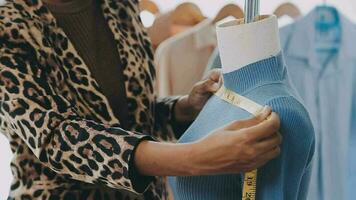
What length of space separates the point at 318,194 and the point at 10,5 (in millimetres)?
957

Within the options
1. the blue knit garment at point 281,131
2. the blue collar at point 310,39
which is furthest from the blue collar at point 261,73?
the blue collar at point 310,39

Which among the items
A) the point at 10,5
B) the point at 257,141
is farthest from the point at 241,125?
the point at 10,5

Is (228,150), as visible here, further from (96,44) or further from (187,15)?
(187,15)

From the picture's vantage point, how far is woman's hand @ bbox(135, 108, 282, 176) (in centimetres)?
76

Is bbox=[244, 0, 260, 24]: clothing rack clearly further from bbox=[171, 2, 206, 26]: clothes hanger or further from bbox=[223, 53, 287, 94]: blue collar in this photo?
bbox=[171, 2, 206, 26]: clothes hanger

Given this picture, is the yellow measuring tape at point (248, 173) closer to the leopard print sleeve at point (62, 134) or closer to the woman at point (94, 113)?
the woman at point (94, 113)

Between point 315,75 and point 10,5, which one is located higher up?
point 10,5

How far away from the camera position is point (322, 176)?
1.56 meters

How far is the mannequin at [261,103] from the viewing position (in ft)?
2.59

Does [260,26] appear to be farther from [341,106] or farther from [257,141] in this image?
[341,106]

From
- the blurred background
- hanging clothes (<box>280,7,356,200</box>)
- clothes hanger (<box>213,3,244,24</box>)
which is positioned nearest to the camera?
hanging clothes (<box>280,7,356,200</box>)

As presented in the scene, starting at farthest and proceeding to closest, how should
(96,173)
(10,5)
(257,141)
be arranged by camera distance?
1. (10,5)
2. (96,173)
3. (257,141)

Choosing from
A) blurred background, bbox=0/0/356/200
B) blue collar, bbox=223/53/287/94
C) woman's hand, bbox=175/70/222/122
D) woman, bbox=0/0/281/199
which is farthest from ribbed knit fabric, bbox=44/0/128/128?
blurred background, bbox=0/0/356/200

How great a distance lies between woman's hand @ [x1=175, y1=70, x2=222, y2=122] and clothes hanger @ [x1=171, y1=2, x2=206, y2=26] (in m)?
0.55
